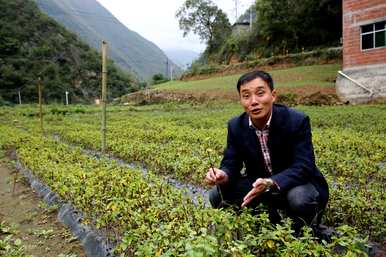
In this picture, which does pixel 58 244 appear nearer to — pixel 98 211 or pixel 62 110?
pixel 98 211

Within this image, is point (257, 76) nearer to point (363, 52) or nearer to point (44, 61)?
point (363, 52)

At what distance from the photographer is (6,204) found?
6.40m

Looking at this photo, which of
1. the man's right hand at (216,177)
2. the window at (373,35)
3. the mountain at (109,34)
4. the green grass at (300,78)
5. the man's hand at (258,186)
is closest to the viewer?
the man's hand at (258,186)

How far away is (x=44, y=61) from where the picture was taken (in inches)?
2105

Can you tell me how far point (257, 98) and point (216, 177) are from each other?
0.79 m

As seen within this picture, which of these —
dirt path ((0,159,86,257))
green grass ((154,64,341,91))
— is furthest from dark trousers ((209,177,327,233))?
green grass ((154,64,341,91))

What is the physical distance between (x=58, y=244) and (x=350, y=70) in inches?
794

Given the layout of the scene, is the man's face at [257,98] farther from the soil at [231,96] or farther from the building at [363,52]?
the soil at [231,96]

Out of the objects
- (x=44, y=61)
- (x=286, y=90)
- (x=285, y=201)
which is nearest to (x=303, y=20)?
(x=286, y=90)

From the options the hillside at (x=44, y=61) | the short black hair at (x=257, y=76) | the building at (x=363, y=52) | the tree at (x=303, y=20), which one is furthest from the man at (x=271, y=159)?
the hillside at (x=44, y=61)

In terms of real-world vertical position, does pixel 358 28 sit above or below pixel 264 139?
above

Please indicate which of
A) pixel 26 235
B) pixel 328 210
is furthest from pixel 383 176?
pixel 26 235

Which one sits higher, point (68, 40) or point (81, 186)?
point (68, 40)

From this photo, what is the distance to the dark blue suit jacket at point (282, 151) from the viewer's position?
3.12 meters
